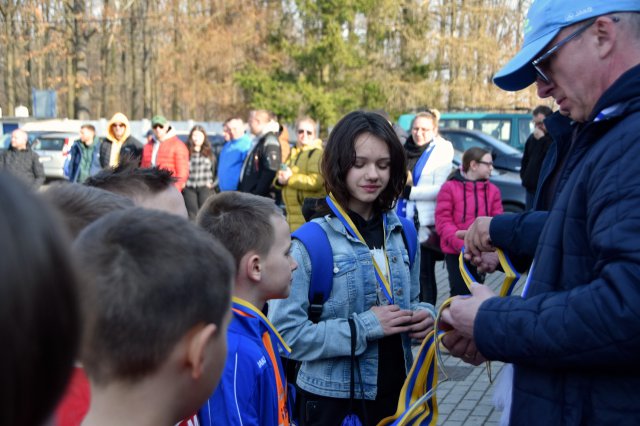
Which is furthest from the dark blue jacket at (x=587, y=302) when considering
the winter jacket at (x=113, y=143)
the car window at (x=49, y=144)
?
the car window at (x=49, y=144)

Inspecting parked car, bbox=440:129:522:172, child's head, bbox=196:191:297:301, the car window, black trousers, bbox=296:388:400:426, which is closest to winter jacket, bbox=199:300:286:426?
child's head, bbox=196:191:297:301

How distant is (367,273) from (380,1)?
102ft

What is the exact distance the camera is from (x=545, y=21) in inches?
84.6

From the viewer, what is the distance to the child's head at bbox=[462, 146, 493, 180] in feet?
22.7

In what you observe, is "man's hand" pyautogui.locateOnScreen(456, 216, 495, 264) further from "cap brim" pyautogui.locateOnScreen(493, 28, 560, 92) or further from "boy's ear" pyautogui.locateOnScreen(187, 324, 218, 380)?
"boy's ear" pyautogui.locateOnScreen(187, 324, 218, 380)

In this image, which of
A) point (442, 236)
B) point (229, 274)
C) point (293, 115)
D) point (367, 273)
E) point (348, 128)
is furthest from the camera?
point (293, 115)

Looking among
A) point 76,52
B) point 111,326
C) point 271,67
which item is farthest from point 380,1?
point 111,326

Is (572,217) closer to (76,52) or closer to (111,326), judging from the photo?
(111,326)

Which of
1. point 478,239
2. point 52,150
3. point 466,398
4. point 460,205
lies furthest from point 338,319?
point 52,150

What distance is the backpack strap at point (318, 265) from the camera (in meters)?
3.02

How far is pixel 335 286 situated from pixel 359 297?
103 mm

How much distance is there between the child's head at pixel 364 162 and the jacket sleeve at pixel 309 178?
4318 mm

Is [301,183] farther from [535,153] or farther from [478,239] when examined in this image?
[478,239]

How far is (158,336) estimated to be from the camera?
4.44ft
